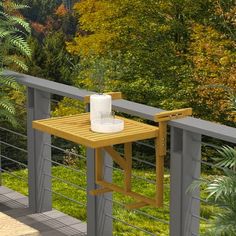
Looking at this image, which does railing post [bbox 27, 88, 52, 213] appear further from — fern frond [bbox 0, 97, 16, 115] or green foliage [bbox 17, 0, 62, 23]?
green foliage [bbox 17, 0, 62, 23]

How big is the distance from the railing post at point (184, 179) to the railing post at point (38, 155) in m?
1.40

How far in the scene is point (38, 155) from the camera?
525 cm

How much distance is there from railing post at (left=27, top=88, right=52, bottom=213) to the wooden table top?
0.81m

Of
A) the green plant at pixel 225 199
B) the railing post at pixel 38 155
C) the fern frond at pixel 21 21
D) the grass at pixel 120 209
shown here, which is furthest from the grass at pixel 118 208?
the green plant at pixel 225 199

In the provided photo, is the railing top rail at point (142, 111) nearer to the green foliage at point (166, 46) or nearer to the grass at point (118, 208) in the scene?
the grass at point (118, 208)

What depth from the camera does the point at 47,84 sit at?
5.01 meters

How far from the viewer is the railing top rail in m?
3.66

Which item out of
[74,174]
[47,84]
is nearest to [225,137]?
[47,84]

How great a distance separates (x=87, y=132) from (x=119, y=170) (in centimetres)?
62

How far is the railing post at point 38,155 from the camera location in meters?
5.17

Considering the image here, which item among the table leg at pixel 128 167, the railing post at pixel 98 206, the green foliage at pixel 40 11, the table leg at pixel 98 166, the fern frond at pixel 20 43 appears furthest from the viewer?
the green foliage at pixel 40 11

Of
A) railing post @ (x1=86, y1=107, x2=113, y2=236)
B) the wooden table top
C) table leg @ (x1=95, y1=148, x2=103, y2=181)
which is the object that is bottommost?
railing post @ (x1=86, y1=107, x2=113, y2=236)

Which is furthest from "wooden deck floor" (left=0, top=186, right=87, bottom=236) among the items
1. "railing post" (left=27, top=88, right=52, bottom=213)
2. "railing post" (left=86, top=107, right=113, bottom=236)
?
"railing post" (left=86, top=107, right=113, bottom=236)

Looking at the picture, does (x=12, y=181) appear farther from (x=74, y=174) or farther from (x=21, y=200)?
(x=21, y=200)
